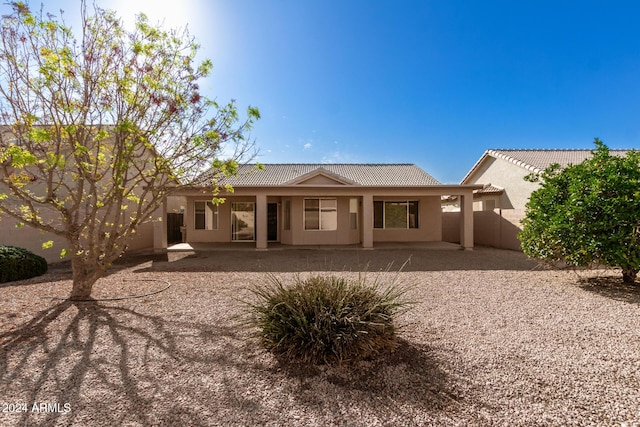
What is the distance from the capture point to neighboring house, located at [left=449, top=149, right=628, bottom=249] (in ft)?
47.0

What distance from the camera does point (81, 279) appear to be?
19.6ft

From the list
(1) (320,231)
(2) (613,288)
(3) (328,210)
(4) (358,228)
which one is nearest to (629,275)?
(2) (613,288)

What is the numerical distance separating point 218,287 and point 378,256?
6.71 metres

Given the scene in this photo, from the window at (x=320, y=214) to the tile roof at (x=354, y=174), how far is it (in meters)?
2.11

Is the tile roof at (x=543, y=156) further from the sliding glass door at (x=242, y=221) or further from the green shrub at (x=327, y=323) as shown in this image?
the green shrub at (x=327, y=323)

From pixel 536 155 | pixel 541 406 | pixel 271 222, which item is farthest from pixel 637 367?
pixel 536 155

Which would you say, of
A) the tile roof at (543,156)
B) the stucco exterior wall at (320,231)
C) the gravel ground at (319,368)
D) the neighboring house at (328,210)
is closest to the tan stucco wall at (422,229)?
the neighboring house at (328,210)

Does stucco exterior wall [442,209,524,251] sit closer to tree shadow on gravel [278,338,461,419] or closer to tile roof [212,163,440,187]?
tile roof [212,163,440,187]

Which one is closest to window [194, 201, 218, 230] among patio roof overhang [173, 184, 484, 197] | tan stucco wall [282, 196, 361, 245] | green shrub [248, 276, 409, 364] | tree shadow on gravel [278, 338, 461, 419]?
patio roof overhang [173, 184, 484, 197]

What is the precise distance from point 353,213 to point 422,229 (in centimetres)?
396

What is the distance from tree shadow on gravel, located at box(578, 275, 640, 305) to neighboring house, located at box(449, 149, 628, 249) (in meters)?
6.16

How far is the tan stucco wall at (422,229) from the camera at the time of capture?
15.4 meters

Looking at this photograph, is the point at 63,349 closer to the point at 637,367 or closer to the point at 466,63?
the point at 637,367

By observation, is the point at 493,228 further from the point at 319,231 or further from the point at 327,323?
the point at 327,323
